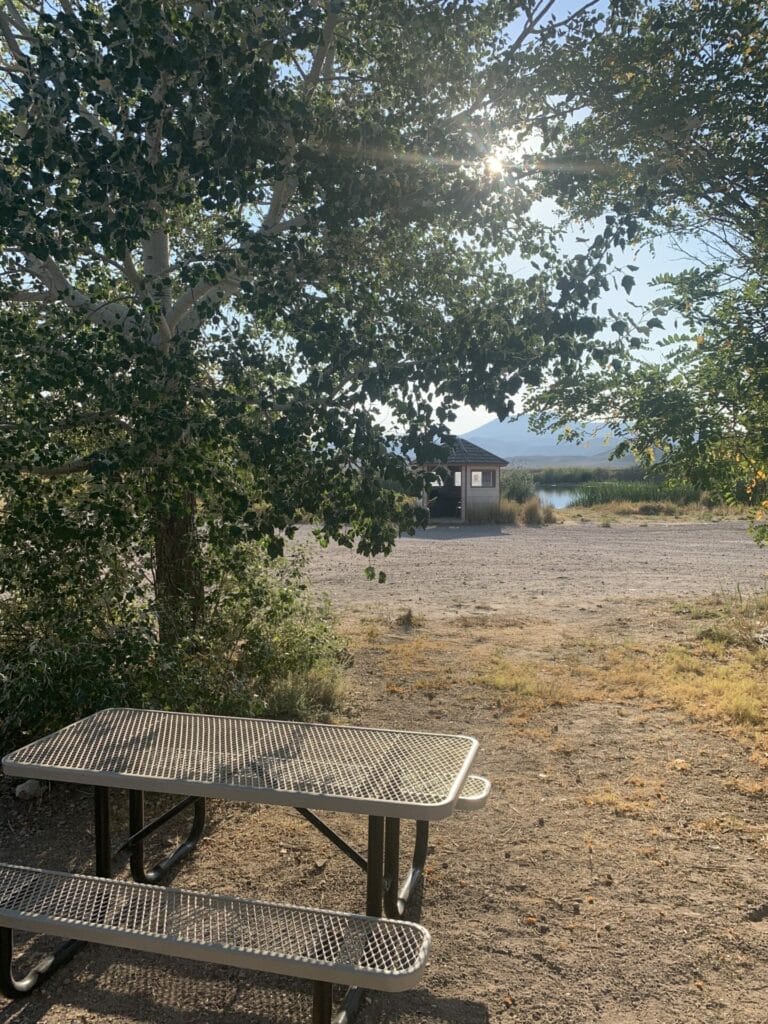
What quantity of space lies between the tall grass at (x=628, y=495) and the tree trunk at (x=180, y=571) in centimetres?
2925

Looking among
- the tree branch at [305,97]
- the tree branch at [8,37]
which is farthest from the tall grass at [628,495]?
the tree branch at [8,37]

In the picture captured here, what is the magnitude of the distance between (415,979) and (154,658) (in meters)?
2.95

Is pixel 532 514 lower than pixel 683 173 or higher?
lower

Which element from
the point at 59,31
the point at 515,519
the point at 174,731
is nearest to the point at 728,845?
the point at 174,731

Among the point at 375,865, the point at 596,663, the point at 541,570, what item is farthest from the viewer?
the point at 541,570

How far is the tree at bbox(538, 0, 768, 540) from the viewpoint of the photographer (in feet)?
14.5

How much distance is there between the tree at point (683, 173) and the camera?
4.43m

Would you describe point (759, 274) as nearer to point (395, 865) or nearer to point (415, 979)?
point (395, 865)

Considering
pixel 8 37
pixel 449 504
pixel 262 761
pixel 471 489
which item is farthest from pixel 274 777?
pixel 449 504

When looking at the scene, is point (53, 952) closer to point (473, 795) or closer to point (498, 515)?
point (473, 795)

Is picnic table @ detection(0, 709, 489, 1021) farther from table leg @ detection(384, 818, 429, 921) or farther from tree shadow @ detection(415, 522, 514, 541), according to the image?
tree shadow @ detection(415, 522, 514, 541)

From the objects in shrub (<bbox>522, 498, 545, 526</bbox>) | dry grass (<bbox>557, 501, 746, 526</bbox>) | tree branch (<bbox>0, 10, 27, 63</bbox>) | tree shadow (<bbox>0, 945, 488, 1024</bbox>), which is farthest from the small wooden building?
tree shadow (<bbox>0, 945, 488, 1024</bbox>)

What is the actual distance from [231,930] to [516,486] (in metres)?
30.9

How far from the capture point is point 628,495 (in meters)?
34.5
